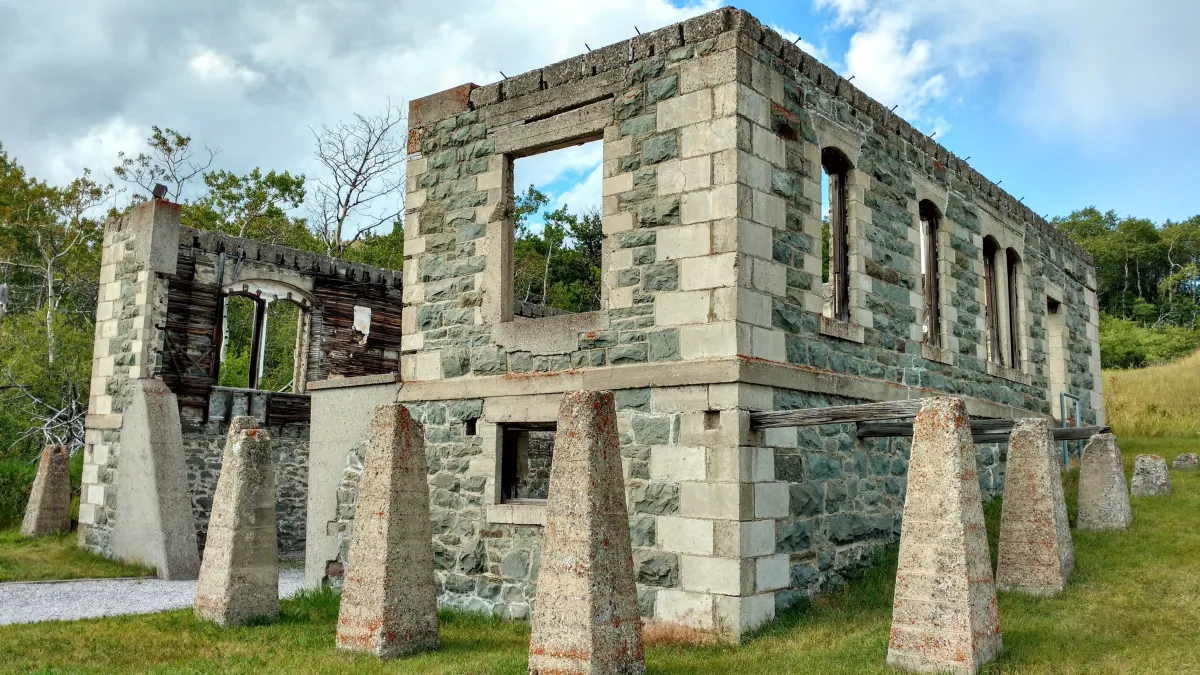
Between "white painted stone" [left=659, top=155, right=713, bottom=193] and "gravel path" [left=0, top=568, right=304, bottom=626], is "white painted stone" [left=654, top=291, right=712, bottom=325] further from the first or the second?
"gravel path" [left=0, top=568, right=304, bottom=626]

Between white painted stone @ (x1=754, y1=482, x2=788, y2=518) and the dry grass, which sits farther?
the dry grass

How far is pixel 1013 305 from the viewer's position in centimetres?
1437

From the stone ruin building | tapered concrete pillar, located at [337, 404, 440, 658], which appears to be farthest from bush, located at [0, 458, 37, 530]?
tapered concrete pillar, located at [337, 404, 440, 658]

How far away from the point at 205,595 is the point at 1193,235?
49797mm

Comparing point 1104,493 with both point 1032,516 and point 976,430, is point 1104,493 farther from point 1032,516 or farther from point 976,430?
point 1032,516

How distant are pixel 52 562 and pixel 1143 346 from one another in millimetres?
35823

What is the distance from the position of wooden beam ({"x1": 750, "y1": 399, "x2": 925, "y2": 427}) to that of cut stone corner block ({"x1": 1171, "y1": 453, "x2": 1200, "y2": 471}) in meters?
9.79

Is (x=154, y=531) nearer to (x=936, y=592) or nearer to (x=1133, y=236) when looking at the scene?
(x=936, y=592)

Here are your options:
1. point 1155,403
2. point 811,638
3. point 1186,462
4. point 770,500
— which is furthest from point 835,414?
point 1155,403

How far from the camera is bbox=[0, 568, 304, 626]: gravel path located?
33.8 ft

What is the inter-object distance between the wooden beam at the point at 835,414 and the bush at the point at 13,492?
50.8 feet

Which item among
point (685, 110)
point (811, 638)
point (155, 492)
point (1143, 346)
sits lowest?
point (811, 638)

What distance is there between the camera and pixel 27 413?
891 inches

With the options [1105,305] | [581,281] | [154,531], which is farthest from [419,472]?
[1105,305]
